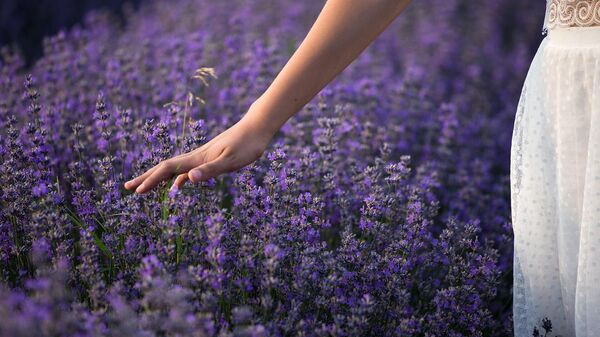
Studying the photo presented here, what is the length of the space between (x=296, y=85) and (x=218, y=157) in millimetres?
257

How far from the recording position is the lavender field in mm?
1604

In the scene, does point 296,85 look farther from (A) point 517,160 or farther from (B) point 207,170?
(A) point 517,160

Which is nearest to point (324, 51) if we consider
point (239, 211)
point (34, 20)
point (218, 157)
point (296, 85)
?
point (296, 85)

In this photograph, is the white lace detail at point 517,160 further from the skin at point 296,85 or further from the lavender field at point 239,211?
the skin at point 296,85

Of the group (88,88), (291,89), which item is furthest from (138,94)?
(291,89)

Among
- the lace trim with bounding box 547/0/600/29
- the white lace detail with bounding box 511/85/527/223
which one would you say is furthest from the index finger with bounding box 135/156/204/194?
the lace trim with bounding box 547/0/600/29

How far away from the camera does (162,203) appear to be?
73.8 inches

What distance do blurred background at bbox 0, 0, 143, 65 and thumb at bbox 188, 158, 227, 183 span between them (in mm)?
3929

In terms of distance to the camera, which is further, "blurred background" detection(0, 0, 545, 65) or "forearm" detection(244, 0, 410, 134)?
"blurred background" detection(0, 0, 545, 65)

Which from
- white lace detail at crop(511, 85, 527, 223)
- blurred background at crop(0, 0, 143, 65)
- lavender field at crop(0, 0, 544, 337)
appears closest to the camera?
lavender field at crop(0, 0, 544, 337)

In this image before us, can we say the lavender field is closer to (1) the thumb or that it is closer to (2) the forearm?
(1) the thumb

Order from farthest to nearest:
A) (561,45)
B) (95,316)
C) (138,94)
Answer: (138,94) < (561,45) < (95,316)

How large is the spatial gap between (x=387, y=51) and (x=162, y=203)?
152 inches

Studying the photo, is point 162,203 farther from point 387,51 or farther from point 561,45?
point 387,51
